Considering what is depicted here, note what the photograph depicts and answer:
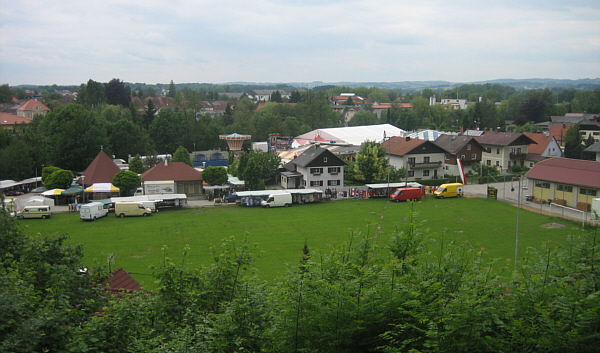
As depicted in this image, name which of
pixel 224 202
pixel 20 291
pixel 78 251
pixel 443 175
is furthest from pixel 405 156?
pixel 20 291

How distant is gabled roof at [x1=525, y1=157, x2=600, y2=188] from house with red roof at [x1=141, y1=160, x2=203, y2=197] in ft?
66.5

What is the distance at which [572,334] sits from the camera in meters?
6.18

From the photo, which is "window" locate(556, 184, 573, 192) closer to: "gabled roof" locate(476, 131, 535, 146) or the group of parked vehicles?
the group of parked vehicles

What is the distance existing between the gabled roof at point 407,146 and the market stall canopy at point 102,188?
2034cm

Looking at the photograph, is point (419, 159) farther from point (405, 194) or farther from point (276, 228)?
point (276, 228)

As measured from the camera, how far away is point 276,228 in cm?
2155

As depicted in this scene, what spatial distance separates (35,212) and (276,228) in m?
12.3

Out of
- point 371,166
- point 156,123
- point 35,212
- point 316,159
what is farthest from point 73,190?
point 371,166

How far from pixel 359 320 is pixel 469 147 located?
115 feet

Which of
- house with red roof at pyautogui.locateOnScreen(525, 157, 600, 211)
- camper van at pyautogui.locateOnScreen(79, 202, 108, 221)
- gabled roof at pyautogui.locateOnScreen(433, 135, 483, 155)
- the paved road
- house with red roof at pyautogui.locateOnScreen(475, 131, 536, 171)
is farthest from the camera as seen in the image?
house with red roof at pyautogui.locateOnScreen(475, 131, 536, 171)

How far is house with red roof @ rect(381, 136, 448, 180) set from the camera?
35.1 meters

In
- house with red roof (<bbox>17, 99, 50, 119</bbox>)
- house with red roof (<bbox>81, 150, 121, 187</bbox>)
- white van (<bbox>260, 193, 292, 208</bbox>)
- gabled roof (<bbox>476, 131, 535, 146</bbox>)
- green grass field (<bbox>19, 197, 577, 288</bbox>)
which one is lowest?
green grass field (<bbox>19, 197, 577, 288</bbox>)

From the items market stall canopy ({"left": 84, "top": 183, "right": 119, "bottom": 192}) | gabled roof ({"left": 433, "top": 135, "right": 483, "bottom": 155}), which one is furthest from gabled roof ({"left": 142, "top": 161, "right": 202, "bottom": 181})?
gabled roof ({"left": 433, "top": 135, "right": 483, "bottom": 155})

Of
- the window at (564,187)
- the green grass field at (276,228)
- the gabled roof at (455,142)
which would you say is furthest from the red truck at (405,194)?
the gabled roof at (455,142)
